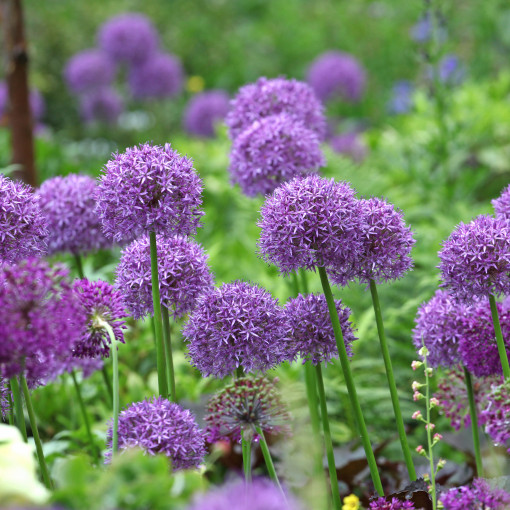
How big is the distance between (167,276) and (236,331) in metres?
0.27

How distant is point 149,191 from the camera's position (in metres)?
1.99

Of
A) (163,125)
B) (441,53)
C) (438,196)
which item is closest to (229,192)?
(438,196)

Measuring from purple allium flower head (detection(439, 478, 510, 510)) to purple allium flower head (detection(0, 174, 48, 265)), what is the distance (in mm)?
1291

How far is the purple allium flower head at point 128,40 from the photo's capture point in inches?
380

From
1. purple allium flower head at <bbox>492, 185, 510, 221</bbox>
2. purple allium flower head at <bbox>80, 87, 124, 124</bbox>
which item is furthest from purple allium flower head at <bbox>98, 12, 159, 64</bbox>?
purple allium flower head at <bbox>492, 185, 510, 221</bbox>

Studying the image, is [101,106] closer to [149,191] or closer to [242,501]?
[149,191]

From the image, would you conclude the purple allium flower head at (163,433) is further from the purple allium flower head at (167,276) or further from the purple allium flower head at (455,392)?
the purple allium flower head at (455,392)

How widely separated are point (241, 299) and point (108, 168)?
51 centimetres

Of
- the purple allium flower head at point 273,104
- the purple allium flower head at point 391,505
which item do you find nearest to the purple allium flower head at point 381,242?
the purple allium flower head at point 391,505

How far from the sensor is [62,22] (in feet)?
40.8

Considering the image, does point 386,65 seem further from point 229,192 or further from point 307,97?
point 307,97

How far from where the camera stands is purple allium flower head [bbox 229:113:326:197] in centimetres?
306

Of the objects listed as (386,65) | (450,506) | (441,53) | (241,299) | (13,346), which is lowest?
(450,506)

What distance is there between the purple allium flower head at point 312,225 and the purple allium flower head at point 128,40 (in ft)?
27.0
